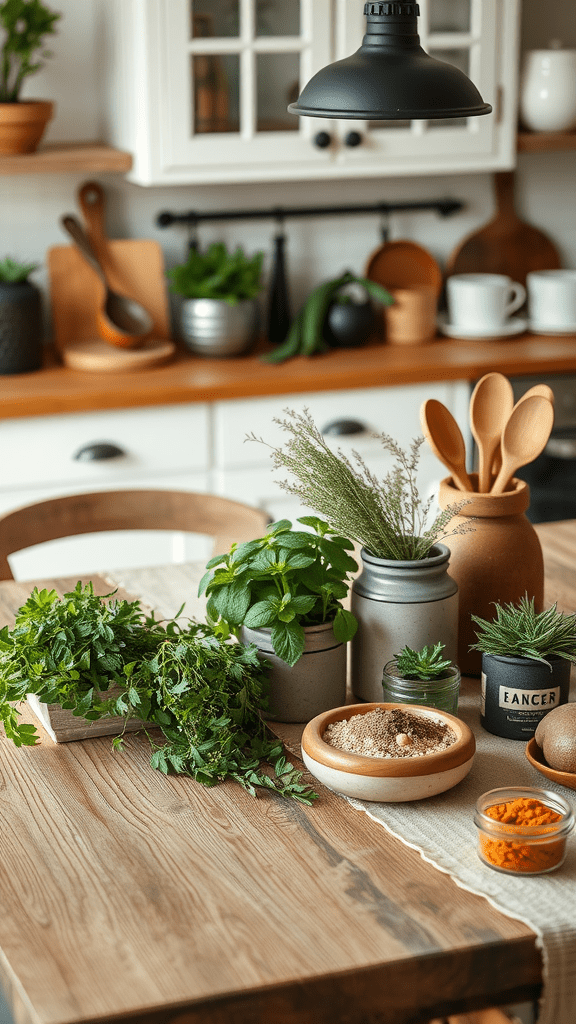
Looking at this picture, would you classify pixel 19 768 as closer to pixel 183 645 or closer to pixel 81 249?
pixel 183 645

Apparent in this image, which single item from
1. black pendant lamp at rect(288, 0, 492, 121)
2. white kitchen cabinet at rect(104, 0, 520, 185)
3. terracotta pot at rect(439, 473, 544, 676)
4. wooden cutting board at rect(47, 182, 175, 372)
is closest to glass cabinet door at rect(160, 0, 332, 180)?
white kitchen cabinet at rect(104, 0, 520, 185)

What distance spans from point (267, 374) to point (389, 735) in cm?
184

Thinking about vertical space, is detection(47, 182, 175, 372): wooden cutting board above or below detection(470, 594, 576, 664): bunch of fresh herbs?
above

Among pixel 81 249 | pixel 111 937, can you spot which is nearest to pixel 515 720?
pixel 111 937

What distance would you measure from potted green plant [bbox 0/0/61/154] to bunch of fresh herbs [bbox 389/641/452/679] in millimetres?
2011

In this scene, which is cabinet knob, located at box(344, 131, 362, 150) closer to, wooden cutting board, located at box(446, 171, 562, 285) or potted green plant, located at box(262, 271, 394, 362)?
potted green plant, located at box(262, 271, 394, 362)

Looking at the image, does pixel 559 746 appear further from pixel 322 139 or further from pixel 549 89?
pixel 549 89

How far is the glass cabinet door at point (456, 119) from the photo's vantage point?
299cm

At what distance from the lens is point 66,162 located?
9.30 feet

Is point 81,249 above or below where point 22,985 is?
above

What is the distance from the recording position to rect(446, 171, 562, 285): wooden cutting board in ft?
11.4

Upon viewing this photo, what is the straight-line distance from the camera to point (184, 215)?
3.23m

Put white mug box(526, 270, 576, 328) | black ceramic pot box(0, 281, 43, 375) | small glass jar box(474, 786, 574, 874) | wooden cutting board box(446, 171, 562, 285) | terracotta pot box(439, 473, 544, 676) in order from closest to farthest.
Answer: small glass jar box(474, 786, 574, 874) → terracotta pot box(439, 473, 544, 676) → black ceramic pot box(0, 281, 43, 375) → white mug box(526, 270, 576, 328) → wooden cutting board box(446, 171, 562, 285)

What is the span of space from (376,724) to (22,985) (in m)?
0.42
